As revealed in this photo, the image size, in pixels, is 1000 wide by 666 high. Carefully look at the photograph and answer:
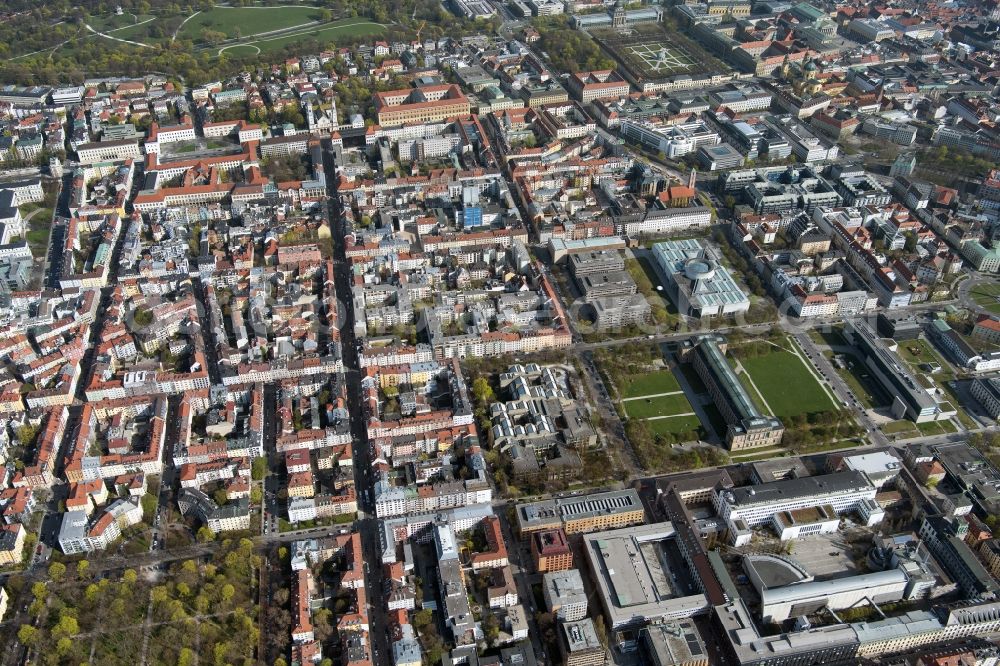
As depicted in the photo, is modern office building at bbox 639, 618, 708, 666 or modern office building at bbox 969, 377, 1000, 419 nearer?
modern office building at bbox 639, 618, 708, 666

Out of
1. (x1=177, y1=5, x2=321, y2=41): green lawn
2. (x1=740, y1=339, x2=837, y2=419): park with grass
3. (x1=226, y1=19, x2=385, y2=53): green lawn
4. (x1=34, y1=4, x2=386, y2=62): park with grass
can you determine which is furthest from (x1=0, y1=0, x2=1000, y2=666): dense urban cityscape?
(x1=177, y1=5, x2=321, y2=41): green lawn

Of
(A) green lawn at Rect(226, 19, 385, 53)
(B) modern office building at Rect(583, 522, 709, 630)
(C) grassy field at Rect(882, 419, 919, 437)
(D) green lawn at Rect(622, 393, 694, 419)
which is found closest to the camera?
(B) modern office building at Rect(583, 522, 709, 630)

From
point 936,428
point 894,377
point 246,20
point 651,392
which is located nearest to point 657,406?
point 651,392

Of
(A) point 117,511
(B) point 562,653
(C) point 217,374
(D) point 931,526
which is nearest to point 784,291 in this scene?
(D) point 931,526

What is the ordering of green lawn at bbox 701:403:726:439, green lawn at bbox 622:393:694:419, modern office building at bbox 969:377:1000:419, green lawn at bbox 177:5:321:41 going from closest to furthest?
green lawn at bbox 701:403:726:439 → modern office building at bbox 969:377:1000:419 → green lawn at bbox 622:393:694:419 → green lawn at bbox 177:5:321:41

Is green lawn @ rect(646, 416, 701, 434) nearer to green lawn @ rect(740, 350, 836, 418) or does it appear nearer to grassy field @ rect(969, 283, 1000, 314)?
green lawn @ rect(740, 350, 836, 418)

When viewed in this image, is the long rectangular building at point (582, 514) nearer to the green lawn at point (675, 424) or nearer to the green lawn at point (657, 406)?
the green lawn at point (675, 424)

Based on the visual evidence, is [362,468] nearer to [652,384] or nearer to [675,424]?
[675,424]
